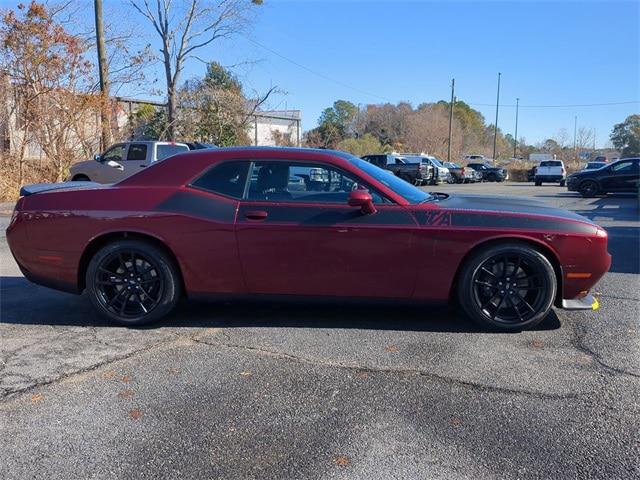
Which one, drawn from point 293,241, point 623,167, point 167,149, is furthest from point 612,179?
point 293,241

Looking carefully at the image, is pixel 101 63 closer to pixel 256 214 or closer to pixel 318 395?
pixel 256 214

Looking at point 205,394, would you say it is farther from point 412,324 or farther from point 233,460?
point 412,324

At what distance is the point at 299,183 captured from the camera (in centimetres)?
472

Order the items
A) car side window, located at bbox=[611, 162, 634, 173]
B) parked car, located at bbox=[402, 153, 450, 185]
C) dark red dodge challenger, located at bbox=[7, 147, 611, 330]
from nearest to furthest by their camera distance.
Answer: dark red dodge challenger, located at bbox=[7, 147, 611, 330] → car side window, located at bbox=[611, 162, 634, 173] → parked car, located at bbox=[402, 153, 450, 185]

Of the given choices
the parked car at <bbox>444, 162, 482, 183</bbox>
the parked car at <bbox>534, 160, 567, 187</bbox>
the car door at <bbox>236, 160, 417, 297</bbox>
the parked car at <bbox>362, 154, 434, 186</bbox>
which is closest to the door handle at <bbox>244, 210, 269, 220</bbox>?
the car door at <bbox>236, 160, 417, 297</bbox>

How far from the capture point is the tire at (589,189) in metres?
22.5

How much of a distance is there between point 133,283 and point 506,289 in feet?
10.3

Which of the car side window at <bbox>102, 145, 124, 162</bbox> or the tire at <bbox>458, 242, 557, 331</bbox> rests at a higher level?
the car side window at <bbox>102, 145, 124, 162</bbox>

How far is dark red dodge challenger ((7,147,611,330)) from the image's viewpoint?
14.6 feet

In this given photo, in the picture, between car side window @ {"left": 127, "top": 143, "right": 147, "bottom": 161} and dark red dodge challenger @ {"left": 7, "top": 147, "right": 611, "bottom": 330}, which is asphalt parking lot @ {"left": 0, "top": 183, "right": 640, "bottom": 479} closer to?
dark red dodge challenger @ {"left": 7, "top": 147, "right": 611, "bottom": 330}

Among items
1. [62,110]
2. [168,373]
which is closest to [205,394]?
[168,373]

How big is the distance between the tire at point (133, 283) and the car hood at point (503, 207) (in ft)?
7.98

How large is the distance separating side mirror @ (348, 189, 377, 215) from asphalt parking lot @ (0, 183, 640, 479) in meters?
1.04

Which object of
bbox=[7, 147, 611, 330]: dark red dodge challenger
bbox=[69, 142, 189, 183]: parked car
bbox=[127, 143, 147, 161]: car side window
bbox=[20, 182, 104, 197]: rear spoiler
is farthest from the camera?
bbox=[127, 143, 147, 161]: car side window
